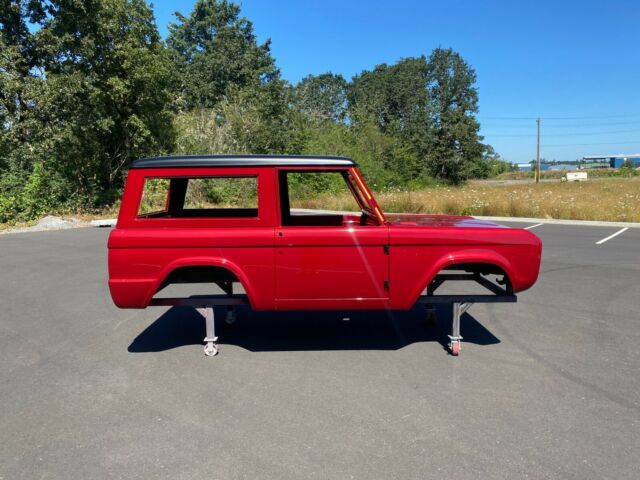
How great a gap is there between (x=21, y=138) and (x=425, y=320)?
18.3m

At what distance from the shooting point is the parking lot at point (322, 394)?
279 cm

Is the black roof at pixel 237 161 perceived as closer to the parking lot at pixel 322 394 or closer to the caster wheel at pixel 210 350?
the caster wheel at pixel 210 350

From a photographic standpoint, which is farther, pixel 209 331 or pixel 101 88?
pixel 101 88

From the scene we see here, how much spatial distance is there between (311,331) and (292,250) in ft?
4.86

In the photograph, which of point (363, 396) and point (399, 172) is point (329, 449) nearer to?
point (363, 396)

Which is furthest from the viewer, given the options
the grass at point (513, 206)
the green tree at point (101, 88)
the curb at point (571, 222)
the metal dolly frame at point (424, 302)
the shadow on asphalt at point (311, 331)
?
the green tree at point (101, 88)

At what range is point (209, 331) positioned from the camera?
4.49 m

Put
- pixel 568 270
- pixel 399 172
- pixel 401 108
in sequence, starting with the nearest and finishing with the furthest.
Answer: pixel 568 270
pixel 399 172
pixel 401 108

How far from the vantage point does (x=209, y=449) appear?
2.92 meters

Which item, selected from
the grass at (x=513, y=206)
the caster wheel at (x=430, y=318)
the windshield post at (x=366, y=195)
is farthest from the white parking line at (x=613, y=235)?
the windshield post at (x=366, y=195)

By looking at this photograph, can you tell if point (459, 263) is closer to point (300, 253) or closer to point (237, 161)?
point (300, 253)

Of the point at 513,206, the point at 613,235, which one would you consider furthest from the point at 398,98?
the point at 613,235

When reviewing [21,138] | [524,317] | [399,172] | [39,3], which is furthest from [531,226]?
[399,172]

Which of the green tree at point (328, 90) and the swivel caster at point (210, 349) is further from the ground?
the green tree at point (328, 90)
